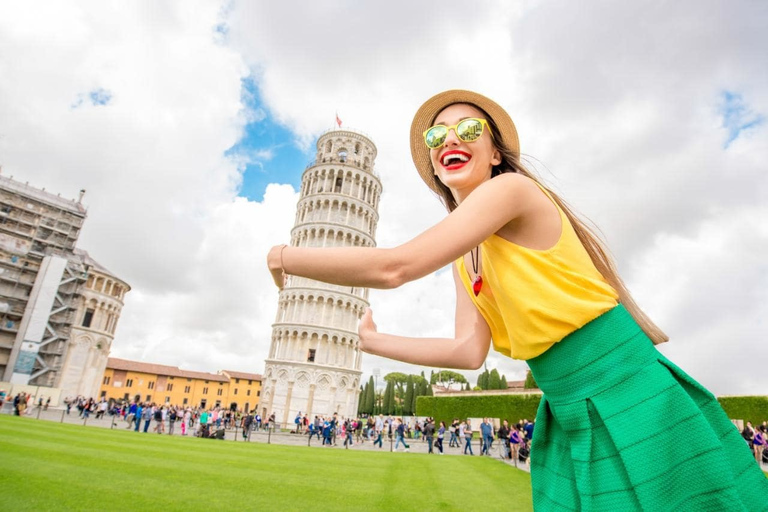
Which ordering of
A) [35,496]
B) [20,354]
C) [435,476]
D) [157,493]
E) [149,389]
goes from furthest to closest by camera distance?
[149,389] < [20,354] < [435,476] < [157,493] < [35,496]

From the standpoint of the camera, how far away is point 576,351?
141 centimetres

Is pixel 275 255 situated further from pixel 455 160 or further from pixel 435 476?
pixel 435 476

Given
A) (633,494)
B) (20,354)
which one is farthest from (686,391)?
(20,354)

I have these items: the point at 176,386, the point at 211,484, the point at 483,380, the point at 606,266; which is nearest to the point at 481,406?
the point at 483,380

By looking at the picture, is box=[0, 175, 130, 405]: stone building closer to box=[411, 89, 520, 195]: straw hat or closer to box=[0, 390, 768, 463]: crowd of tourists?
box=[0, 390, 768, 463]: crowd of tourists

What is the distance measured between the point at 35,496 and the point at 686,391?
7273 millimetres

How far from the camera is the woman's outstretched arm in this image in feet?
6.37

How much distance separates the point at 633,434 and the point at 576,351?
291 millimetres

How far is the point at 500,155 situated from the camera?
1.94 meters

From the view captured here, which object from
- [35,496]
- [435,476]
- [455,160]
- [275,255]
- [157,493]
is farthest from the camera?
[435,476]

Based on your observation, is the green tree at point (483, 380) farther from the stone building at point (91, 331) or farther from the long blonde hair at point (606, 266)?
the long blonde hair at point (606, 266)

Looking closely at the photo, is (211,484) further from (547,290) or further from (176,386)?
(176,386)

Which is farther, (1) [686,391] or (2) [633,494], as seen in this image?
(1) [686,391]

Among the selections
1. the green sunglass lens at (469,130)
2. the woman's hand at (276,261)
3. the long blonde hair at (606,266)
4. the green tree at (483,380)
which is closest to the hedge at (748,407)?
the green tree at (483,380)
